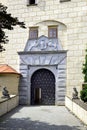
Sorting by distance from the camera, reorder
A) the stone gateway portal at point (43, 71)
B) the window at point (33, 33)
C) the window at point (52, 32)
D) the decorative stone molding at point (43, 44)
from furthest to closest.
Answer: the window at point (33, 33)
the window at point (52, 32)
the decorative stone molding at point (43, 44)
the stone gateway portal at point (43, 71)

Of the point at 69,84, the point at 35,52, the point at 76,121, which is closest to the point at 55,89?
the point at 69,84

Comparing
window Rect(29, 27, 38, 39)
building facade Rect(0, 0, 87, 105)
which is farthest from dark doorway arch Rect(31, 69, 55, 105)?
window Rect(29, 27, 38, 39)

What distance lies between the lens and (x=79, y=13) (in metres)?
20.3

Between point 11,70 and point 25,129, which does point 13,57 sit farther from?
point 25,129

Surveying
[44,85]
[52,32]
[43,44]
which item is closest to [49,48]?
[43,44]

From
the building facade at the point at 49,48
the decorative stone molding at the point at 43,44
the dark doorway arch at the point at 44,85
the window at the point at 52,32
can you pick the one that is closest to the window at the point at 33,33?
→ the building facade at the point at 49,48

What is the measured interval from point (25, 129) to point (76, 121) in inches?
122

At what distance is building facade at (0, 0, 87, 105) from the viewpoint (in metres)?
20.2

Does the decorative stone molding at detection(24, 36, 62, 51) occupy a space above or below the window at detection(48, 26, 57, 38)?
below

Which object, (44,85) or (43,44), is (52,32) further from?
(44,85)

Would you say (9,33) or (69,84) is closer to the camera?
(69,84)

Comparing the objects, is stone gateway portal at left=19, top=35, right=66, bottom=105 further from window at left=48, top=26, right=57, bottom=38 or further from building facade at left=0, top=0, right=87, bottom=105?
window at left=48, top=26, right=57, bottom=38

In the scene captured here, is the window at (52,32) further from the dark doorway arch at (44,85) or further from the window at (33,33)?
the dark doorway arch at (44,85)

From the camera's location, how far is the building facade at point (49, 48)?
20203mm
